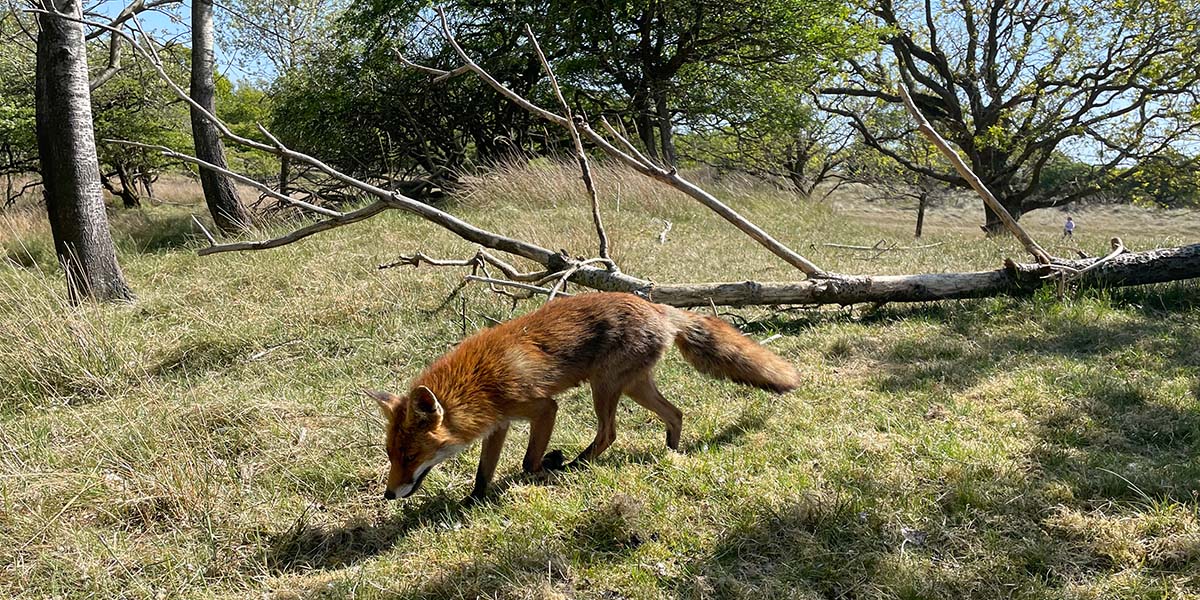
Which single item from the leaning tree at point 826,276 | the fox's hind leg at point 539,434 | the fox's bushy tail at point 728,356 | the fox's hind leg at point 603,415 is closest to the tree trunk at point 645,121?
the leaning tree at point 826,276

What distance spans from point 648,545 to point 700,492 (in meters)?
0.51

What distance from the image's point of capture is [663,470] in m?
3.79

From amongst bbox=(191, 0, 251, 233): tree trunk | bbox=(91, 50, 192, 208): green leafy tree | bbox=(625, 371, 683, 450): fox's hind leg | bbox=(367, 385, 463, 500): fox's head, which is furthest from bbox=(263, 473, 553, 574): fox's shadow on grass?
bbox=(91, 50, 192, 208): green leafy tree

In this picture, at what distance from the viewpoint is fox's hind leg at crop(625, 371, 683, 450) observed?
13.3ft

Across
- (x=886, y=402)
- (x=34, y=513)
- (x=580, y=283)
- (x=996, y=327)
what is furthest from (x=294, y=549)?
(x=996, y=327)

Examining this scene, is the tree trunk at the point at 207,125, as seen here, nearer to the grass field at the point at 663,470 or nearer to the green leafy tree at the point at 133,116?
the green leafy tree at the point at 133,116

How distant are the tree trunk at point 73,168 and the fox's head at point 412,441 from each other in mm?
6571

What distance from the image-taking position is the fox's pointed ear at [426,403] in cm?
317

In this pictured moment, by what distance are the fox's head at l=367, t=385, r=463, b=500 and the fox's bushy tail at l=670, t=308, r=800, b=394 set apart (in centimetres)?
155

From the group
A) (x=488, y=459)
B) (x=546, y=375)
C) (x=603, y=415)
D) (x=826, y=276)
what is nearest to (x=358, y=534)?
(x=488, y=459)

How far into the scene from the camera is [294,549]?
3.32 meters

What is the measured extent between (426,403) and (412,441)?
202 millimetres

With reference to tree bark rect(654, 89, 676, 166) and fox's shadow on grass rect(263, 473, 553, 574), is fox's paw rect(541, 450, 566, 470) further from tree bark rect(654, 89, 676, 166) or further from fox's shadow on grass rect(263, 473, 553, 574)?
tree bark rect(654, 89, 676, 166)

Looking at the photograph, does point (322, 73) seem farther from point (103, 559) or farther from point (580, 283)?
point (103, 559)
